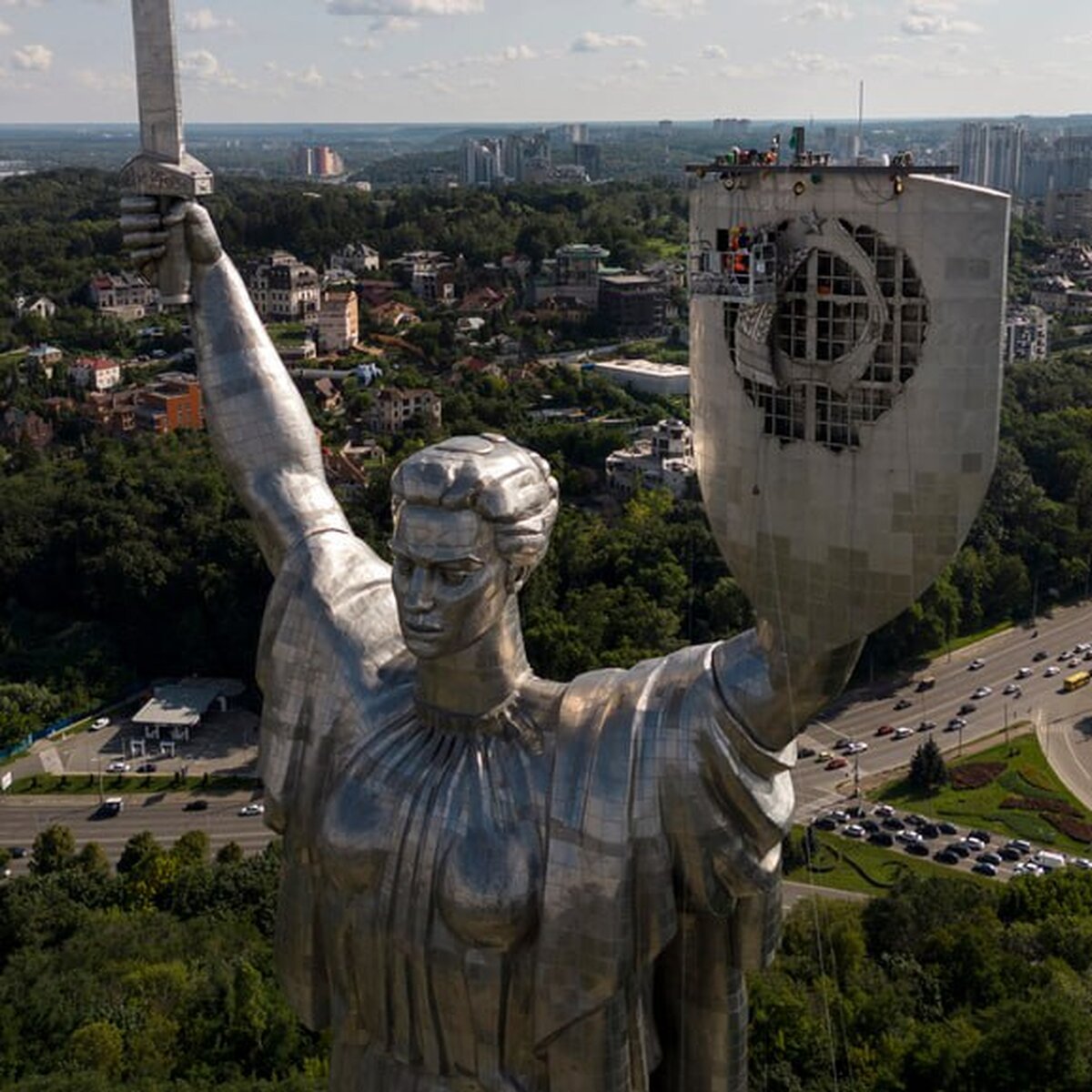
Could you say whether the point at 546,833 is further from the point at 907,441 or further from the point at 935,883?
the point at 935,883

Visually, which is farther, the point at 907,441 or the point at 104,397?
the point at 104,397

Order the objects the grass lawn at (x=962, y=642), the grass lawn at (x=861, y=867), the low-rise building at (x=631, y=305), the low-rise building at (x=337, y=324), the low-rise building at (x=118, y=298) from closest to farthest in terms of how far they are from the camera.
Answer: the grass lawn at (x=861, y=867) → the grass lawn at (x=962, y=642) → the low-rise building at (x=337, y=324) → the low-rise building at (x=631, y=305) → the low-rise building at (x=118, y=298)

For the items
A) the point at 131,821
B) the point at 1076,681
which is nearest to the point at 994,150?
the point at 1076,681

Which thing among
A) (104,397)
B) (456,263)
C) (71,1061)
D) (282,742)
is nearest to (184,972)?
(71,1061)

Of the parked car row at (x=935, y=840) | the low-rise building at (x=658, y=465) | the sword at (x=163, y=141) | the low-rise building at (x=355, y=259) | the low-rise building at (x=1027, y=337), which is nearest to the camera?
the sword at (x=163, y=141)

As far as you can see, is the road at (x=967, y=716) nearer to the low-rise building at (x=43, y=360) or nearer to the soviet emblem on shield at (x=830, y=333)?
the soviet emblem on shield at (x=830, y=333)

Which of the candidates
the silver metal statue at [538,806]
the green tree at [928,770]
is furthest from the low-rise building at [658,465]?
the silver metal statue at [538,806]

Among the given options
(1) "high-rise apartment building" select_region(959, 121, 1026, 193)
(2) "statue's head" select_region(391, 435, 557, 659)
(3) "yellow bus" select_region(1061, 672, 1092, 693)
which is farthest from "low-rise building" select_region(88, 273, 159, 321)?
(2) "statue's head" select_region(391, 435, 557, 659)
